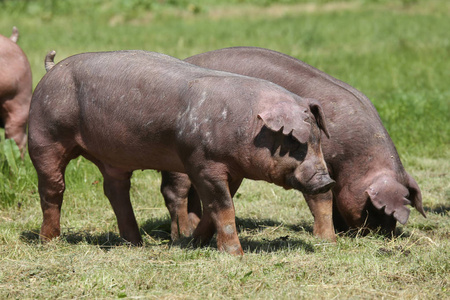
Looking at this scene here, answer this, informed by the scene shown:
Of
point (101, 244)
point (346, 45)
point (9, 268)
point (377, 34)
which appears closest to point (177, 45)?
point (346, 45)

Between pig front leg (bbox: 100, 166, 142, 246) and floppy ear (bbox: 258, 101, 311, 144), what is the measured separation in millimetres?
1643

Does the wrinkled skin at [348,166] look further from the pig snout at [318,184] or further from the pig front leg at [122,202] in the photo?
the pig snout at [318,184]

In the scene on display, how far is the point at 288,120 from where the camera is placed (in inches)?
187

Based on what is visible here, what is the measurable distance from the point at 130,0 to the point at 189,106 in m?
18.8

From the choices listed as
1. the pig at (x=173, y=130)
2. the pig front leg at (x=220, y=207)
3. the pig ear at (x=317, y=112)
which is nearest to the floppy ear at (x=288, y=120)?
the pig at (x=173, y=130)

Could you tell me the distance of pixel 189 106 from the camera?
5.05 m

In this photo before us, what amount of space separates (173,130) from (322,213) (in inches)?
65.9

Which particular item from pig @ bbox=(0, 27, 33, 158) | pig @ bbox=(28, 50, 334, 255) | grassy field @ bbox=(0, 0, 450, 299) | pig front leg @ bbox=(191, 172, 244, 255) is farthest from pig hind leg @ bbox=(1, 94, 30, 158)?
pig front leg @ bbox=(191, 172, 244, 255)

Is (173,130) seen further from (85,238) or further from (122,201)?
(85,238)

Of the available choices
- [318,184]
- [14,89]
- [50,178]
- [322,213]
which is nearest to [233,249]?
[318,184]

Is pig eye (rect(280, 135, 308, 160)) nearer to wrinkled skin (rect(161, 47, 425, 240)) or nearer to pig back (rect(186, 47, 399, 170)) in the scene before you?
wrinkled skin (rect(161, 47, 425, 240))

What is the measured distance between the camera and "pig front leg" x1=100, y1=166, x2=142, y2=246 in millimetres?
5922

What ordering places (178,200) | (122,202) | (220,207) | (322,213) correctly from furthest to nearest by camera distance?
(178,200)
(322,213)
(122,202)
(220,207)

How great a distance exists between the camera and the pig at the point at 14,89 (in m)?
8.32
